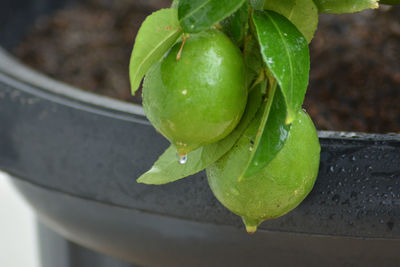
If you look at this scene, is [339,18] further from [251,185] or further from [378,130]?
[251,185]

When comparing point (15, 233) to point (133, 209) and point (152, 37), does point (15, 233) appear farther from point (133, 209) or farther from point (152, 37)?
point (152, 37)

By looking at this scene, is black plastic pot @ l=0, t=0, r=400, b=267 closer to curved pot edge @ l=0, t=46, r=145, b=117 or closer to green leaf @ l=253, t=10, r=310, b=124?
curved pot edge @ l=0, t=46, r=145, b=117

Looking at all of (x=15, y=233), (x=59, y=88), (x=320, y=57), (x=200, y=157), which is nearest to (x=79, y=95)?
(x=59, y=88)

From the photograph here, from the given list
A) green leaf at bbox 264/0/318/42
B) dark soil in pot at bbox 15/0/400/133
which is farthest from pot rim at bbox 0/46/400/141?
dark soil in pot at bbox 15/0/400/133

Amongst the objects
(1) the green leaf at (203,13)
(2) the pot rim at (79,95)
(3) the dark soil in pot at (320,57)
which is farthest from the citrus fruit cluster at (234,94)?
(3) the dark soil in pot at (320,57)

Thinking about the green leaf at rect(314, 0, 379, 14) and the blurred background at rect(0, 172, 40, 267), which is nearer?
the green leaf at rect(314, 0, 379, 14)

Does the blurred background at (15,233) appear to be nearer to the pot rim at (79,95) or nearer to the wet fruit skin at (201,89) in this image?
the pot rim at (79,95)

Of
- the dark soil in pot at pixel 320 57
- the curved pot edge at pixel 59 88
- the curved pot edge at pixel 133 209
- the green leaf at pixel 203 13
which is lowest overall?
the dark soil in pot at pixel 320 57
